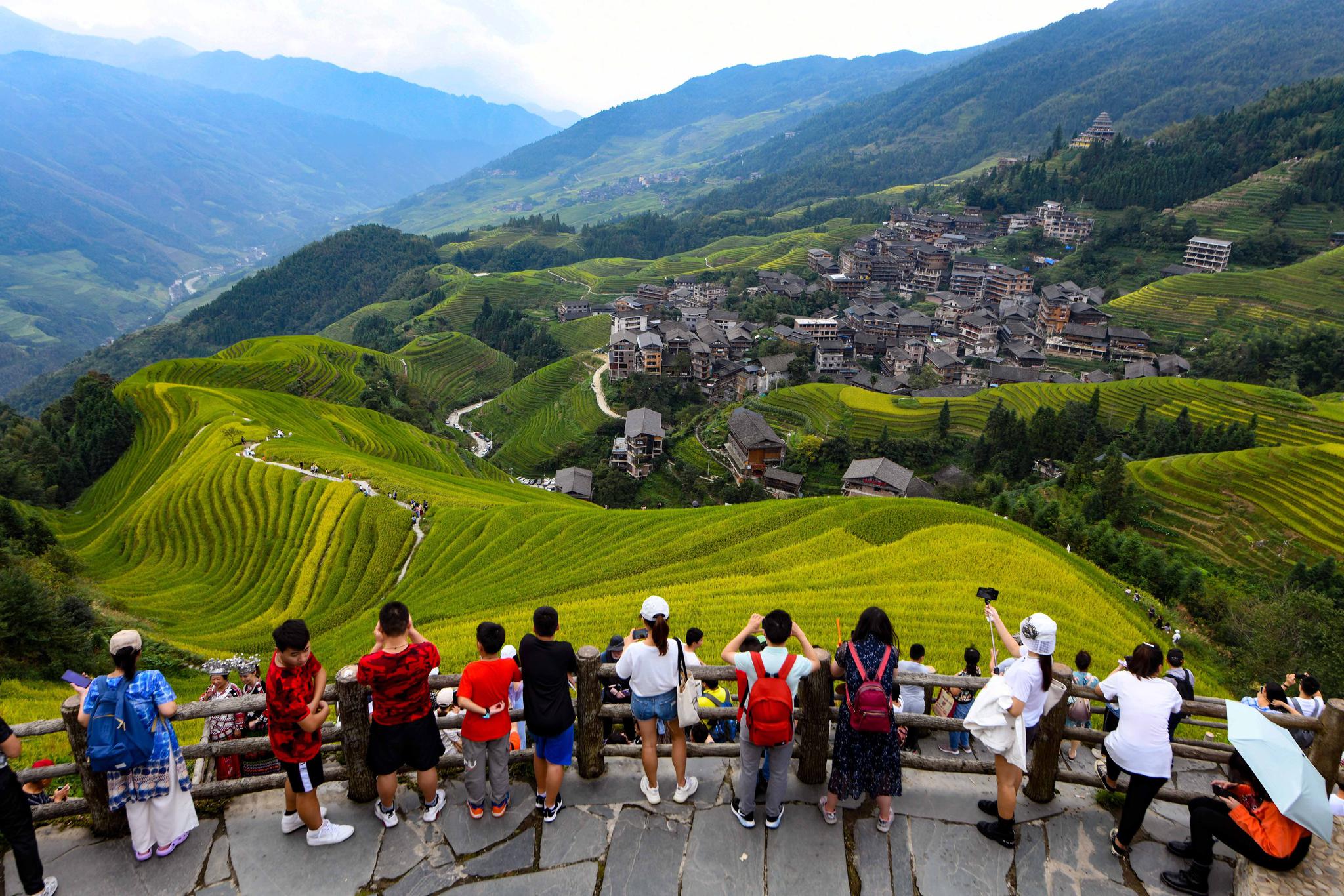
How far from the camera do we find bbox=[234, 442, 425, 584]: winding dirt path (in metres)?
29.0

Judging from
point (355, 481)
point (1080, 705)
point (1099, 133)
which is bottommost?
point (355, 481)

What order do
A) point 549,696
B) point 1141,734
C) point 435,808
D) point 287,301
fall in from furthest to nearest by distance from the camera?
point 287,301 < point 435,808 < point 549,696 < point 1141,734

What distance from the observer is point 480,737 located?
661cm

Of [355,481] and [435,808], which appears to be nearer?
[435,808]

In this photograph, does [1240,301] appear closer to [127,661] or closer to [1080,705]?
[1080,705]

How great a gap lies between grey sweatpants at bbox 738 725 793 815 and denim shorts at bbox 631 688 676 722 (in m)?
0.77

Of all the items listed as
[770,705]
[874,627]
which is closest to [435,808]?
[770,705]

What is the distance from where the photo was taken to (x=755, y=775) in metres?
6.61

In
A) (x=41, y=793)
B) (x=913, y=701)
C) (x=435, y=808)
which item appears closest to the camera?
(x=435, y=808)

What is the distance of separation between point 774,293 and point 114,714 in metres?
102

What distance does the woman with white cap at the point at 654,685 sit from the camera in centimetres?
653

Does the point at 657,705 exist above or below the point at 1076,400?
above

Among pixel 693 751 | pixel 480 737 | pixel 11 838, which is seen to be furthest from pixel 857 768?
pixel 11 838

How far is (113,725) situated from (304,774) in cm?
170
